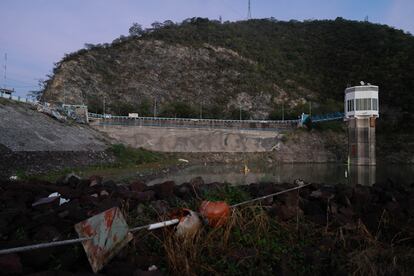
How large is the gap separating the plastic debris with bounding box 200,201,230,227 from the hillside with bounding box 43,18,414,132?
7088cm

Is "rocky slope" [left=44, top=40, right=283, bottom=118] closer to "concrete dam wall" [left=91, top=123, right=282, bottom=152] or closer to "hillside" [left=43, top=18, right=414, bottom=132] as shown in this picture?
"hillside" [left=43, top=18, right=414, bottom=132]

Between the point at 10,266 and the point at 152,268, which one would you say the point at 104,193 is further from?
the point at 10,266

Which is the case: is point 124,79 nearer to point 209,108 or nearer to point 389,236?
point 209,108

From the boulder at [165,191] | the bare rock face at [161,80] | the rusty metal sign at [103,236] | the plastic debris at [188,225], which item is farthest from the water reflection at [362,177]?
the bare rock face at [161,80]

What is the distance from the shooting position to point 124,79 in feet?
278

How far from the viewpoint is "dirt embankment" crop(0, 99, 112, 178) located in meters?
24.6

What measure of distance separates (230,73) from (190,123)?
119 ft

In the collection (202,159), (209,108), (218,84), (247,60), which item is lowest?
(202,159)

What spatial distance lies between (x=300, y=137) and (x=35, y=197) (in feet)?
211

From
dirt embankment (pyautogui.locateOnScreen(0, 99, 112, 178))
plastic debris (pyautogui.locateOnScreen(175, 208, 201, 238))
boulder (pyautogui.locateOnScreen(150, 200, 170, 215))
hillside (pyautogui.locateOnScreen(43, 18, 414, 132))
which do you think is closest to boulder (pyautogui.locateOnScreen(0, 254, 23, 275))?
plastic debris (pyautogui.locateOnScreen(175, 208, 201, 238))

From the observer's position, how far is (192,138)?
59969mm

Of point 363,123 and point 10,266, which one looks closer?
point 10,266

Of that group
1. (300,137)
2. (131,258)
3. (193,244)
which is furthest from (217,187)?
(300,137)

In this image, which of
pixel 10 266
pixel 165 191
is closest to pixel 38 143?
pixel 165 191
